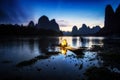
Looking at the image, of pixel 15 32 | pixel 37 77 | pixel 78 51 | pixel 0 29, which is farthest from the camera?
pixel 15 32

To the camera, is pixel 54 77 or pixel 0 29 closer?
pixel 54 77

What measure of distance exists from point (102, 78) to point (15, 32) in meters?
166

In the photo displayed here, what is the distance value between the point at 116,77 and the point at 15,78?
11.2 meters

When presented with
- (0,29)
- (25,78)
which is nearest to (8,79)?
(25,78)

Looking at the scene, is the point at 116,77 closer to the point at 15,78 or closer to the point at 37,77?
the point at 37,77

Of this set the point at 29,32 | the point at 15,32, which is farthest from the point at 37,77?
the point at 29,32

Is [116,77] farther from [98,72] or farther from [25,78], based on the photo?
[25,78]

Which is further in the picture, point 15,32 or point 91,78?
point 15,32

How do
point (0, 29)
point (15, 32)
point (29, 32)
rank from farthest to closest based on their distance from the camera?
1. point (29, 32)
2. point (15, 32)
3. point (0, 29)

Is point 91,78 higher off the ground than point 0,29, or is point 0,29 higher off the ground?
point 0,29

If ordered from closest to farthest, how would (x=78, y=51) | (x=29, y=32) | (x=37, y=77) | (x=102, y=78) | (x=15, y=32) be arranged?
(x=102, y=78)
(x=37, y=77)
(x=78, y=51)
(x=15, y=32)
(x=29, y=32)

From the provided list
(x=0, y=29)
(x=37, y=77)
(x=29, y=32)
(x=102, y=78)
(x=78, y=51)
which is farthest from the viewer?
(x=29, y=32)

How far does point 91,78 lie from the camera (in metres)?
15.3

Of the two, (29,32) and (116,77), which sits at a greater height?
(29,32)
